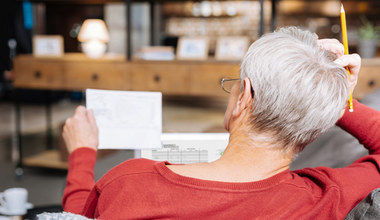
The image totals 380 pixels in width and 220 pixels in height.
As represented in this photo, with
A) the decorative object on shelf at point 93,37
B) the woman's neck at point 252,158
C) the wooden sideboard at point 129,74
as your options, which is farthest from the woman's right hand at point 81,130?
the decorative object on shelf at point 93,37

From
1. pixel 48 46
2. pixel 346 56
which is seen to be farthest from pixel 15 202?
pixel 48 46

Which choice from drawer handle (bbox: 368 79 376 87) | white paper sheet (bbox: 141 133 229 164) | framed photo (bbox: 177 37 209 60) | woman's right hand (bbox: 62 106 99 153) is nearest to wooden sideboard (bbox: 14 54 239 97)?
framed photo (bbox: 177 37 209 60)

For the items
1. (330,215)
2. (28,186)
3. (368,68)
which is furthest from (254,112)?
(28,186)

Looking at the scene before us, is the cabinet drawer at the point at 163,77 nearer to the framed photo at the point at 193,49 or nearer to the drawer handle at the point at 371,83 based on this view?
the framed photo at the point at 193,49

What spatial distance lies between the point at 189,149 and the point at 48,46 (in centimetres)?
227

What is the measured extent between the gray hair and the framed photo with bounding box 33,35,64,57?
2.50 meters

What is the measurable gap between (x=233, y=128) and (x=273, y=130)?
0.08 metres

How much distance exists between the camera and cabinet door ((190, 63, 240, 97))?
250 cm

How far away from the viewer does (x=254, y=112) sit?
0.71 metres

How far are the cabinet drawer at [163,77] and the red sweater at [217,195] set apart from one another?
1854 mm

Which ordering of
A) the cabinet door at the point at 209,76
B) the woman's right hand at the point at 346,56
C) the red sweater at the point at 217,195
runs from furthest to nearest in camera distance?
the cabinet door at the point at 209,76 < the woman's right hand at the point at 346,56 < the red sweater at the point at 217,195

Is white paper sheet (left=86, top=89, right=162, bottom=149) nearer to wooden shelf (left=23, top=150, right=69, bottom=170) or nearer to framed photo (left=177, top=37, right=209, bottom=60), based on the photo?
framed photo (left=177, top=37, right=209, bottom=60)

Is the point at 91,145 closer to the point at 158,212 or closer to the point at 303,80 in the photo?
the point at 158,212

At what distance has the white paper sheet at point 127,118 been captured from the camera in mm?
946
